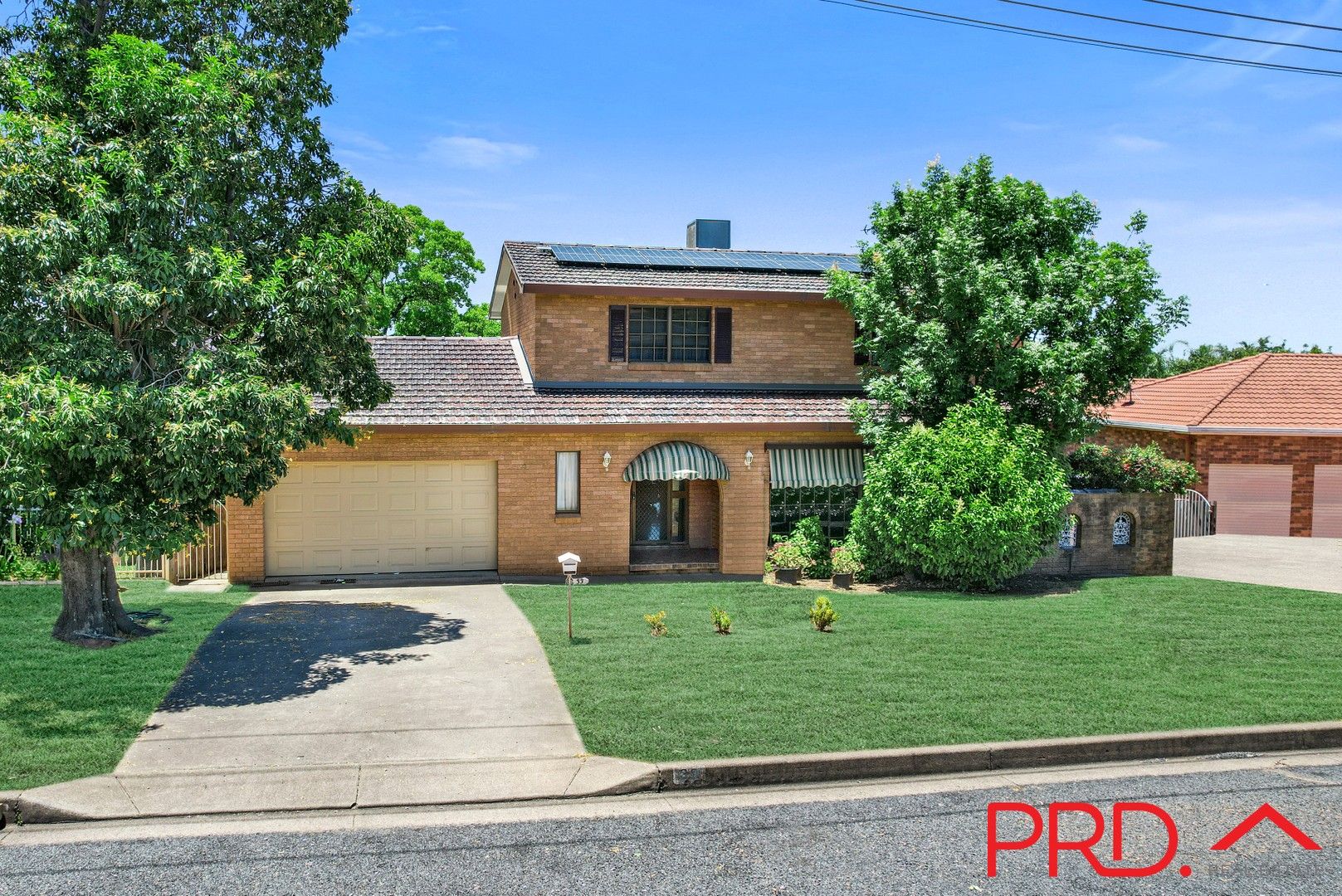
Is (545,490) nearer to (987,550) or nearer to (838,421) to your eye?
(838,421)

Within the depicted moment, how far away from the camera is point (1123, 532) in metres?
19.5

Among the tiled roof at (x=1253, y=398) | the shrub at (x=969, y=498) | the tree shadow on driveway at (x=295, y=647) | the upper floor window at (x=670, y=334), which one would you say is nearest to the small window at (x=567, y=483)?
the upper floor window at (x=670, y=334)

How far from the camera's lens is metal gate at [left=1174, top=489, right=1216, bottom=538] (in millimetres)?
26500

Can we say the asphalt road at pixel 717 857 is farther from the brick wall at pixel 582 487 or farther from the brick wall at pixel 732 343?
the brick wall at pixel 732 343

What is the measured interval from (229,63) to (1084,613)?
13.6 metres

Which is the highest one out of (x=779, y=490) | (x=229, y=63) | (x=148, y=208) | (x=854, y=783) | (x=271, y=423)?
(x=229, y=63)

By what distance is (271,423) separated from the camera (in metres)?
11.5

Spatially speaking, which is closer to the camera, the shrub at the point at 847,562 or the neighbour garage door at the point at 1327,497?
the shrub at the point at 847,562

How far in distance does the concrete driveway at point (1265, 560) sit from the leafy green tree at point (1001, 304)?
4427mm

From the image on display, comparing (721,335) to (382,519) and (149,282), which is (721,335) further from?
(149,282)

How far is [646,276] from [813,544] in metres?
6.07

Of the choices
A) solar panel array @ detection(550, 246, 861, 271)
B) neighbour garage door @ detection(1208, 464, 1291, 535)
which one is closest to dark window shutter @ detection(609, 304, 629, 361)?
solar panel array @ detection(550, 246, 861, 271)

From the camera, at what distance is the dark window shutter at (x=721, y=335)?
2036cm

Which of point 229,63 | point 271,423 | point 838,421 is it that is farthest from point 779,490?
point 229,63
